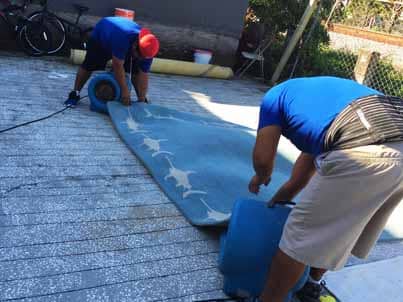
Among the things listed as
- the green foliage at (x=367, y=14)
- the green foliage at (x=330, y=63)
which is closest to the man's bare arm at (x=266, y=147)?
the green foliage at (x=330, y=63)

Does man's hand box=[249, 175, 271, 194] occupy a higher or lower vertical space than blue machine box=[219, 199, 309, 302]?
higher

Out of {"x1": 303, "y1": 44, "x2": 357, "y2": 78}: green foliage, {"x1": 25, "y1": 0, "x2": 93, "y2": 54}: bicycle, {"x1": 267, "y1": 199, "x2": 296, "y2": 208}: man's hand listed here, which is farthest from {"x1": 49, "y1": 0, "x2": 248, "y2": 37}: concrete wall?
{"x1": 267, "y1": 199, "x2": 296, "y2": 208}: man's hand

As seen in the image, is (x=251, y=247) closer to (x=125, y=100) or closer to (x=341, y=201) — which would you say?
(x=341, y=201)

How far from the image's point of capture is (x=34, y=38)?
6203mm

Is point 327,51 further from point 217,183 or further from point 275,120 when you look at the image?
point 275,120

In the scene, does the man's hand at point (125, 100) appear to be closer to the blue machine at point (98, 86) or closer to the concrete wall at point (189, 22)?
the blue machine at point (98, 86)

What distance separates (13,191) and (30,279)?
2.83ft

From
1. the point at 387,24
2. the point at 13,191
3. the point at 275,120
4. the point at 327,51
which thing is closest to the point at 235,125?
the point at 13,191

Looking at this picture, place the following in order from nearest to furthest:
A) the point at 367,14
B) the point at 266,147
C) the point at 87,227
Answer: the point at 266,147 < the point at 87,227 < the point at 367,14

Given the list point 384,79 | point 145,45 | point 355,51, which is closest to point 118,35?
point 145,45

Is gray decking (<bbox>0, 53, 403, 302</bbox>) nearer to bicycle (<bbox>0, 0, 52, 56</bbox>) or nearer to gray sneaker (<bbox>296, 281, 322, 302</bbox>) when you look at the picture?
gray sneaker (<bbox>296, 281, 322, 302</bbox>)

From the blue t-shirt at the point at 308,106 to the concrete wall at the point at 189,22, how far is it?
5.49 m

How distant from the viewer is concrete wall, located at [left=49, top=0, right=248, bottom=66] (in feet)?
22.4

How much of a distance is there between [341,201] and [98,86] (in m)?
3.29
